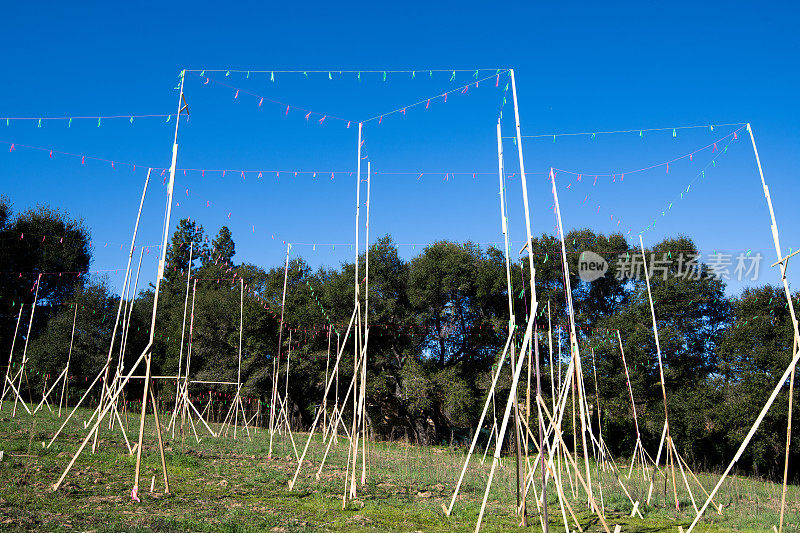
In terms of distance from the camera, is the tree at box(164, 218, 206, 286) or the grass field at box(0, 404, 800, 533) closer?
the grass field at box(0, 404, 800, 533)

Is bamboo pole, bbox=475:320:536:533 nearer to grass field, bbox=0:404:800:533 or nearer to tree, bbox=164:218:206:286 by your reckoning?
grass field, bbox=0:404:800:533

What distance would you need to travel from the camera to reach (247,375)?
19844mm

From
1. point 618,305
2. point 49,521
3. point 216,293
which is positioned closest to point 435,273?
point 618,305

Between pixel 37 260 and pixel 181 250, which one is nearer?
pixel 37 260

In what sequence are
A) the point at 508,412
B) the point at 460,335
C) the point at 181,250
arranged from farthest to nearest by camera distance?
the point at 181,250 → the point at 460,335 → the point at 508,412

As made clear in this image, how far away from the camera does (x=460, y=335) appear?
63.7 ft

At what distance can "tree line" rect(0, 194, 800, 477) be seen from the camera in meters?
16.2

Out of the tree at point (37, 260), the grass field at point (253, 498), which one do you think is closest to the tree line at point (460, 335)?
the tree at point (37, 260)

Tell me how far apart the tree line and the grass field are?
256 inches

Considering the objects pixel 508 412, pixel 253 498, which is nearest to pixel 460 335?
pixel 253 498

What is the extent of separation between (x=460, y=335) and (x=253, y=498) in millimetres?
13807

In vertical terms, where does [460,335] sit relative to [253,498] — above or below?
above

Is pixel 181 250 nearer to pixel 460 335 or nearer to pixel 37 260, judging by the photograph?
pixel 37 260

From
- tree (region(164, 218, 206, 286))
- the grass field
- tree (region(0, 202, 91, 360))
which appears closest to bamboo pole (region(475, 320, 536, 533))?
the grass field
